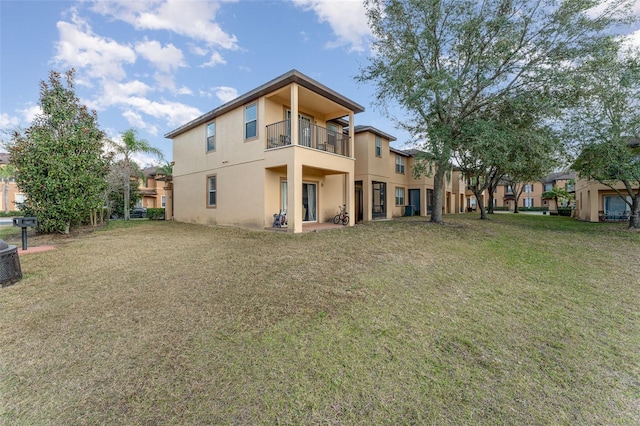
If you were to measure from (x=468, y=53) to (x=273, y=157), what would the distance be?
921 centimetres

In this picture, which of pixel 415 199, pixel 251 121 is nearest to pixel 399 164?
pixel 415 199

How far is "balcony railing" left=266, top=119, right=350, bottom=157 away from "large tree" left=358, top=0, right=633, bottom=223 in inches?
105

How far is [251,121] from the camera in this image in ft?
39.8

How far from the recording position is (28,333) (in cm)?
355

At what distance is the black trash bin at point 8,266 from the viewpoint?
16.6 ft

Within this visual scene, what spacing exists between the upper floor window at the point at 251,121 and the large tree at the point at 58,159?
20.2 feet

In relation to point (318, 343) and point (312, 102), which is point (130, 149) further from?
point (318, 343)

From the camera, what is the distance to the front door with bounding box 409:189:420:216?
2355 cm

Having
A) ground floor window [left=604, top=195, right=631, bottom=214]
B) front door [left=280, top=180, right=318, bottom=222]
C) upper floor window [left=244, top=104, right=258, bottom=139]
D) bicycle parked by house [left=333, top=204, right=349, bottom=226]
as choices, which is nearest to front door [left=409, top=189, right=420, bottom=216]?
bicycle parked by house [left=333, top=204, right=349, bottom=226]

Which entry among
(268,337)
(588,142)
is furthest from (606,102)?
(268,337)

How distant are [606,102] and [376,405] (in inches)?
646

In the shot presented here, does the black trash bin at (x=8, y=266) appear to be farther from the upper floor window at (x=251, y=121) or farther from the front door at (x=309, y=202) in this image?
the front door at (x=309, y=202)

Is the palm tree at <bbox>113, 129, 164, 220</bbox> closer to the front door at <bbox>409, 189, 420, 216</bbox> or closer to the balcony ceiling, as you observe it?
the balcony ceiling

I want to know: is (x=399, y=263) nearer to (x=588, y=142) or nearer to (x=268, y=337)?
(x=268, y=337)
